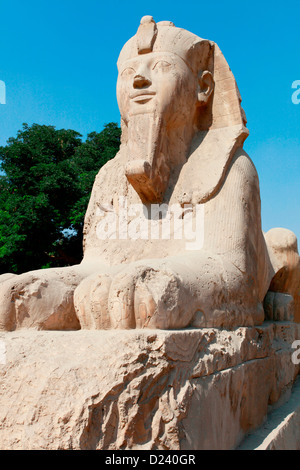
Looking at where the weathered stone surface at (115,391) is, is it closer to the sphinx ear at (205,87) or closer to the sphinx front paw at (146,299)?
the sphinx front paw at (146,299)

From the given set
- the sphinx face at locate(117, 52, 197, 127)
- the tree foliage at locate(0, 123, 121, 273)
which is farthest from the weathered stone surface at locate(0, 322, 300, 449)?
the tree foliage at locate(0, 123, 121, 273)

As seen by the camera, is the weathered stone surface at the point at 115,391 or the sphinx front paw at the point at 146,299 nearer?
the weathered stone surface at the point at 115,391

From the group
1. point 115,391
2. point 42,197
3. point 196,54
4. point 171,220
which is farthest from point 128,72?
point 42,197

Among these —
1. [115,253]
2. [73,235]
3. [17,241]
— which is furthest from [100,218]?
[73,235]

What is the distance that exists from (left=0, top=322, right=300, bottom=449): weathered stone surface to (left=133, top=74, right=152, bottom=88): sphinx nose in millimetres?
1604

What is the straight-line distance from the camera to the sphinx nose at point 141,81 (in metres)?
3.08

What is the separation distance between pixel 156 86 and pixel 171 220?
2.74ft

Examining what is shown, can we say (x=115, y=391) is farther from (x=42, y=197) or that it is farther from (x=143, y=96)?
(x=42, y=197)

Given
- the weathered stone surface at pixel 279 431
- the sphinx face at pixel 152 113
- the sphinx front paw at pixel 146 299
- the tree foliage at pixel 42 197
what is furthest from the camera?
the tree foliage at pixel 42 197

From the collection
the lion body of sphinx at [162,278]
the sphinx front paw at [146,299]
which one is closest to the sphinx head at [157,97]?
the lion body of sphinx at [162,278]

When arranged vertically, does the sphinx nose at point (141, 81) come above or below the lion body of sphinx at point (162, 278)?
above

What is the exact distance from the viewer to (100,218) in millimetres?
3418

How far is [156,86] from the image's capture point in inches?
122

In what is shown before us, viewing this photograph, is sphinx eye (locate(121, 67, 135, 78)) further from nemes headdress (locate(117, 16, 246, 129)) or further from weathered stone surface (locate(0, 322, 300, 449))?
weathered stone surface (locate(0, 322, 300, 449))
